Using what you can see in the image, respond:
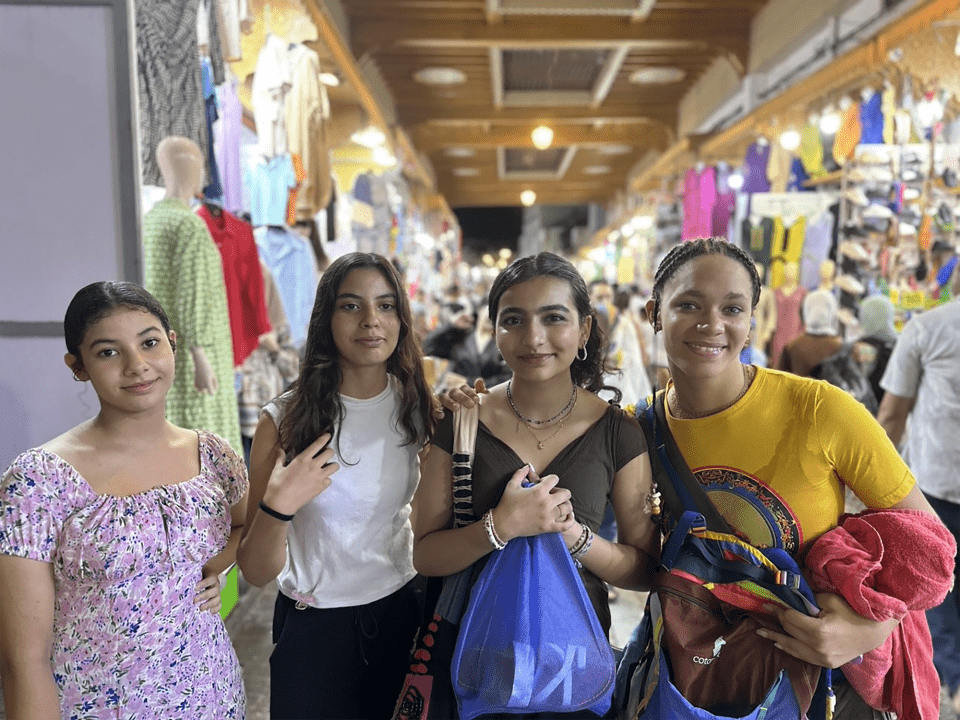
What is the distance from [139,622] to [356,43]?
26.6 ft

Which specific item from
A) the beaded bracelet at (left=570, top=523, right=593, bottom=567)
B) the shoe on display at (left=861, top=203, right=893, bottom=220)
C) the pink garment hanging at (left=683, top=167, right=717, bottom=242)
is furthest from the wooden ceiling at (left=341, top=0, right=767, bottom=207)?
the beaded bracelet at (left=570, top=523, right=593, bottom=567)

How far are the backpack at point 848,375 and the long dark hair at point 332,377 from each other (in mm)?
3110

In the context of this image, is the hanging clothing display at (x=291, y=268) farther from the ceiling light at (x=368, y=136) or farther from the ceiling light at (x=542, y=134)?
the ceiling light at (x=542, y=134)

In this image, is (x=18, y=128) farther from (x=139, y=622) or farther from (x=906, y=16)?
(x=906, y=16)

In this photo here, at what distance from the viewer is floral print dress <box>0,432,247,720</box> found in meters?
1.19

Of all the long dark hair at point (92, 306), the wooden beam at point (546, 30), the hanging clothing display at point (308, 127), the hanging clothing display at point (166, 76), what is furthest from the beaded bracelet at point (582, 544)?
the wooden beam at point (546, 30)

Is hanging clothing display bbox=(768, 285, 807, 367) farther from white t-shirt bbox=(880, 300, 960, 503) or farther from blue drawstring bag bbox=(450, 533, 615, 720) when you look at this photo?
blue drawstring bag bbox=(450, 533, 615, 720)

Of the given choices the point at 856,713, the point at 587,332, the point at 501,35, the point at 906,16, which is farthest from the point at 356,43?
the point at 856,713

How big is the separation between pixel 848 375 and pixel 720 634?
10.3ft

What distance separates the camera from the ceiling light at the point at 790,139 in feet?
19.7

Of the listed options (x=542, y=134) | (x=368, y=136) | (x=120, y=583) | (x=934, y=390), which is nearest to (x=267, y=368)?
(x=120, y=583)

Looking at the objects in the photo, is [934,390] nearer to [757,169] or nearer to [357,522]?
[357,522]

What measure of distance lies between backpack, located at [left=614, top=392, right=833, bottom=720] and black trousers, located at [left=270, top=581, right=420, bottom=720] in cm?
61

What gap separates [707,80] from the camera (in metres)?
10.3
